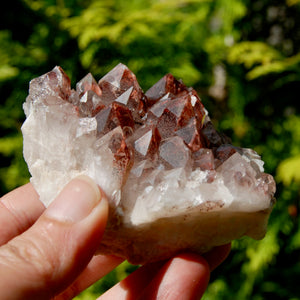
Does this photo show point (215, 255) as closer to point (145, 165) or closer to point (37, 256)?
point (145, 165)

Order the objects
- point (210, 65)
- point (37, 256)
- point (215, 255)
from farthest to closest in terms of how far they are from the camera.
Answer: point (210, 65) < point (215, 255) < point (37, 256)

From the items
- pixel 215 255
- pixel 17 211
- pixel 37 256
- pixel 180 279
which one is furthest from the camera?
pixel 17 211

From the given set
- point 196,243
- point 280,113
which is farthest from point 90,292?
point 280,113

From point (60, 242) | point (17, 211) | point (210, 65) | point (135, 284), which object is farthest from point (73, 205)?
point (210, 65)

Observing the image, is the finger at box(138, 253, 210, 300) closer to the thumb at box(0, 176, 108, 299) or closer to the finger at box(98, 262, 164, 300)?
the finger at box(98, 262, 164, 300)

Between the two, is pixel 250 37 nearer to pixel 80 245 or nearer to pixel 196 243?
pixel 196 243

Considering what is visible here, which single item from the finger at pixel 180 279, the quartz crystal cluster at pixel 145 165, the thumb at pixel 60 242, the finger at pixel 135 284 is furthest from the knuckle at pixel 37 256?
the finger at pixel 135 284

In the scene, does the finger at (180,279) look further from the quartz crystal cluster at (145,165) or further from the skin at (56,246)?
the skin at (56,246)
